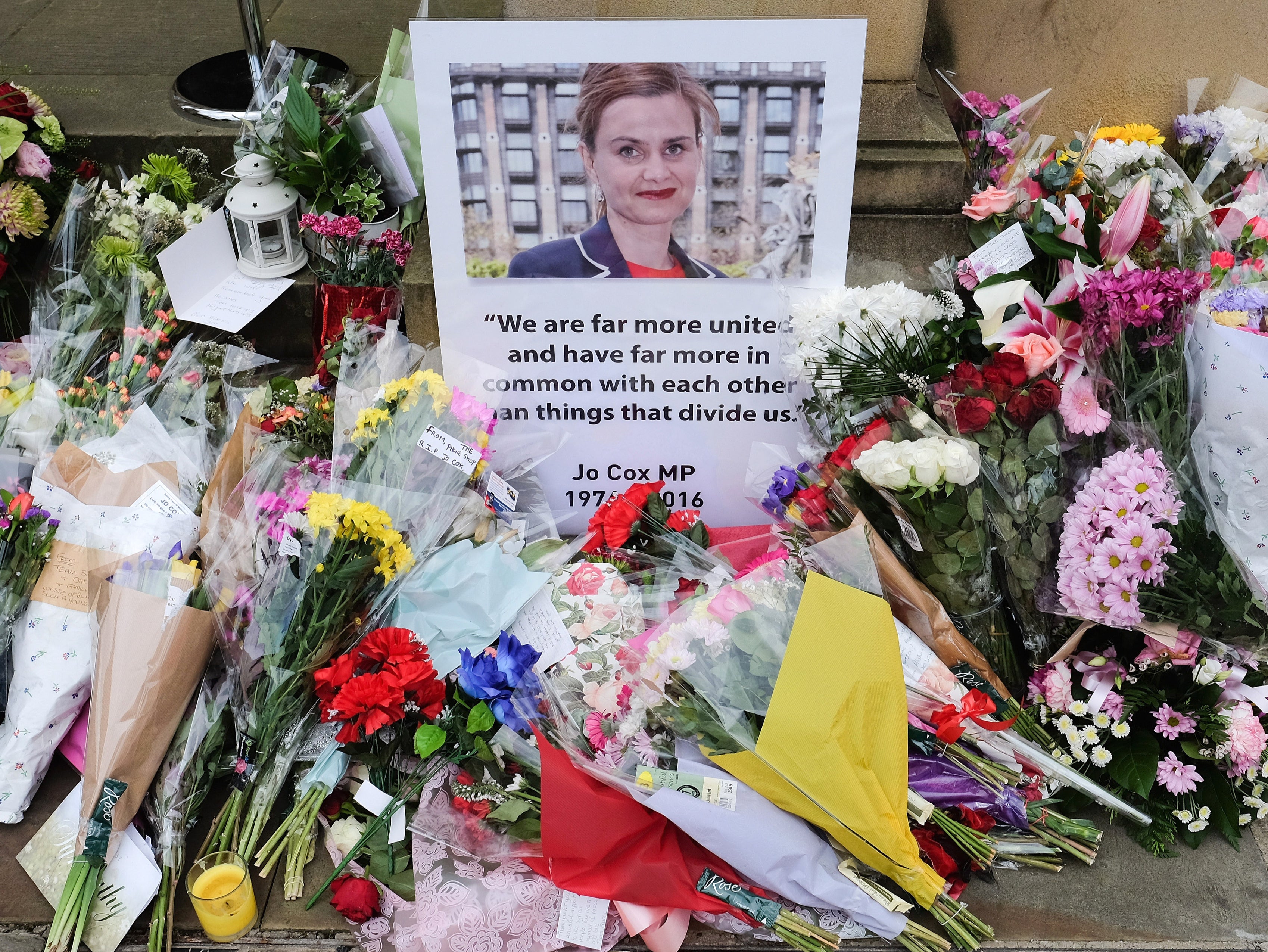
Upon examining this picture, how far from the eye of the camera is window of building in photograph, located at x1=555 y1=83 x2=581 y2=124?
2535mm

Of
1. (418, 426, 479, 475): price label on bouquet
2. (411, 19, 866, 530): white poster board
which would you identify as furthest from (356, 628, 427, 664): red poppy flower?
(411, 19, 866, 530): white poster board

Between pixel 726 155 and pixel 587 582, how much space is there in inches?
46.0

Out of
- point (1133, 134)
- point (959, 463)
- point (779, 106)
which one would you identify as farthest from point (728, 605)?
point (1133, 134)

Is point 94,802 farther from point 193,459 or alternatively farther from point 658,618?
point 658,618

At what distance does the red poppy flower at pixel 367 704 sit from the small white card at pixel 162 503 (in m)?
0.72

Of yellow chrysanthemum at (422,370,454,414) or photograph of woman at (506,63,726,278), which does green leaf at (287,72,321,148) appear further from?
yellow chrysanthemum at (422,370,454,414)

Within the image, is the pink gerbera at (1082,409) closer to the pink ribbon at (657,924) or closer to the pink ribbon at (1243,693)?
the pink ribbon at (1243,693)

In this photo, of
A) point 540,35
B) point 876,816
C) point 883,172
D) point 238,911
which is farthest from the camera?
point 883,172

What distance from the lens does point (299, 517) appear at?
7.72 ft

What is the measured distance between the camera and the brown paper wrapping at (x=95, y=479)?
97.7 inches

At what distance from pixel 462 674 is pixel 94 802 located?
81cm

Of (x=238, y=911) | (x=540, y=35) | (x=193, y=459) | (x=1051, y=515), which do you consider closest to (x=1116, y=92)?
(x=1051, y=515)

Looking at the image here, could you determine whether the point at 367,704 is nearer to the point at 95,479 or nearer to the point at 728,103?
the point at 95,479

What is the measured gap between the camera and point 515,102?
2.56 metres
